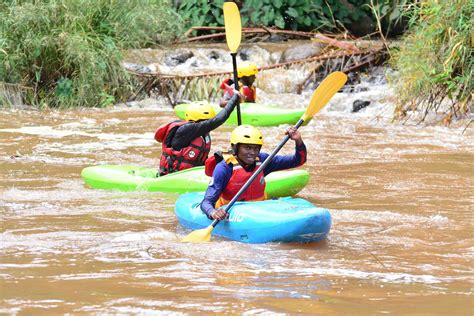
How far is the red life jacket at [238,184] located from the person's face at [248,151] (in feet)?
0.19

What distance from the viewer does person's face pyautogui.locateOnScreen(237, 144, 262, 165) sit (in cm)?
546

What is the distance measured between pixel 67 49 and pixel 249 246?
723 centimetres

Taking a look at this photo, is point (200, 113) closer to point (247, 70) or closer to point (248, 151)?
point (248, 151)

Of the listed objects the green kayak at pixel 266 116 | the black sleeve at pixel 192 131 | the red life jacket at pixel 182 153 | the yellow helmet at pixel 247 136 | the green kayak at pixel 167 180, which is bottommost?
the green kayak at pixel 266 116

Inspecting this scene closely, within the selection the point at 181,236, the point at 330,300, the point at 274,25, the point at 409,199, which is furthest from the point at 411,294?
the point at 274,25

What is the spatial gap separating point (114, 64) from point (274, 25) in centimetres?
492

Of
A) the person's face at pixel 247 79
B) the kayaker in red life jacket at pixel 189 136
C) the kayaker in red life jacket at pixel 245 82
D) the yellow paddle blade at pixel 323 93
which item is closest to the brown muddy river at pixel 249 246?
the kayaker in red life jacket at pixel 189 136

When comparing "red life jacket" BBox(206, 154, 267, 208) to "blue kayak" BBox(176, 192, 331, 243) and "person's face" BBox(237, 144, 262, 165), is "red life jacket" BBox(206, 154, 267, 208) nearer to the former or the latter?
"person's face" BBox(237, 144, 262, 165)

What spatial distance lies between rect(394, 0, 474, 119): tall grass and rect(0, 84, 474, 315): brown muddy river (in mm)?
684

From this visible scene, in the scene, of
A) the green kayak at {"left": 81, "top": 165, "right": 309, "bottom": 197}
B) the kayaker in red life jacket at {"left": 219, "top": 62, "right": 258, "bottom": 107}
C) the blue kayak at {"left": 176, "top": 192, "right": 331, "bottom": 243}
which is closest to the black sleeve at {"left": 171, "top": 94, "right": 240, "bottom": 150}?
the green kayak at {"left": 81, "top": 165, "right": 309, "bottom": 197}

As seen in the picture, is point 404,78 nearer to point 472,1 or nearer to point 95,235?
point 472,1

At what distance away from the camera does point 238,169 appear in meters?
5.57

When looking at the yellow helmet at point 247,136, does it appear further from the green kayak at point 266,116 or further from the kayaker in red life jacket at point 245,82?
the green kayak at point 266,116

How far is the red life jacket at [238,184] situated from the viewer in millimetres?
5570
